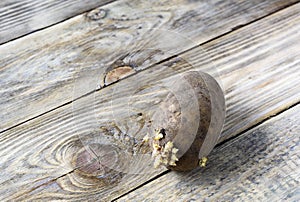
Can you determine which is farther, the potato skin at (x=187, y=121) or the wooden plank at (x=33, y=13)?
the wooden plank at (x=33, y=13)

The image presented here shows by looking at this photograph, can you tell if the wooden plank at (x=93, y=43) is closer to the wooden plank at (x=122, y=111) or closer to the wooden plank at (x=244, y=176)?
the wooden plank at (x=122, y=111)

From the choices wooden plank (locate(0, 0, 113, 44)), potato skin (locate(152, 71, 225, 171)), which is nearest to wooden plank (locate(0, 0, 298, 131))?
wooden plank (locate(0, 0, 113, 44))

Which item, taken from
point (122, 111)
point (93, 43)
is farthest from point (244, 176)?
point (93, 43)

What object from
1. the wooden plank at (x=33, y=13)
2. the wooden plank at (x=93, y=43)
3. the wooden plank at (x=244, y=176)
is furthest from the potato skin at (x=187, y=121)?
the wooden plank at (x=33, y=13)

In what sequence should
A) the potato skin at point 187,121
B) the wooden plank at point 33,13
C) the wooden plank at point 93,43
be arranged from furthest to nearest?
1. the wooden plank at point 33,13
2. the wooden plank at point 93,43
3. the potato skin at point 187,121

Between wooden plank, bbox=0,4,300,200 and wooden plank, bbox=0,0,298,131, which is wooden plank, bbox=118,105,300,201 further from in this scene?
wooden plank, bbox=0,0,298,131

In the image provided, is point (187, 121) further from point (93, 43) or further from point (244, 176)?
point (93, 43)
